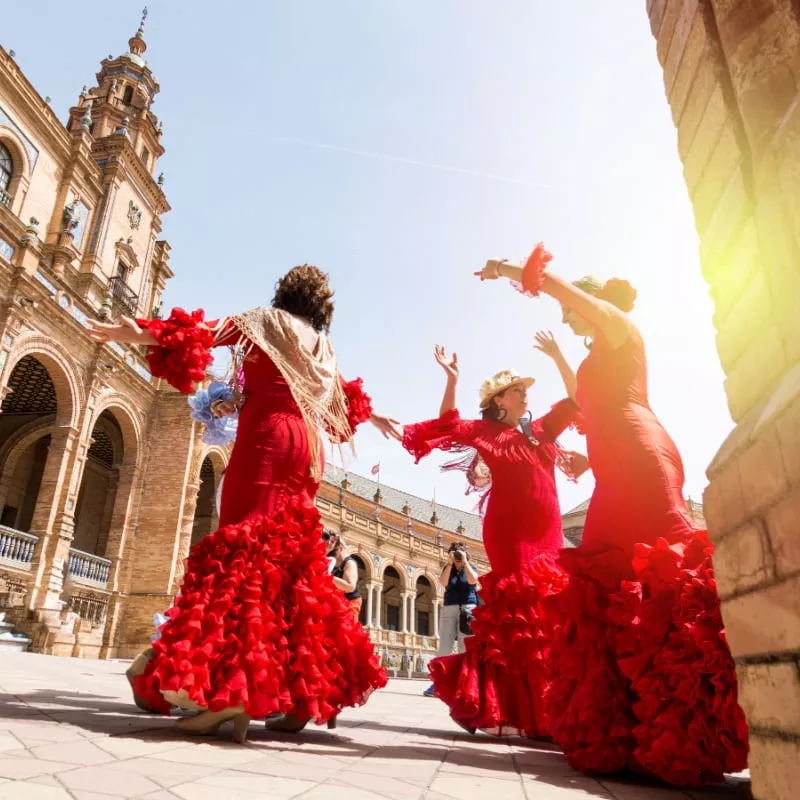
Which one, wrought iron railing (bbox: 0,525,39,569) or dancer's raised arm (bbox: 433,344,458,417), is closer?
dancer's raised arm (bbox: 433,344,458,417)

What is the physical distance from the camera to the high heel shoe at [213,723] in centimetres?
211

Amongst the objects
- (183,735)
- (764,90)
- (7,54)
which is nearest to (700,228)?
(764,90)

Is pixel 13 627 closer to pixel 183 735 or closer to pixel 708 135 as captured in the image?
pixel 183 735

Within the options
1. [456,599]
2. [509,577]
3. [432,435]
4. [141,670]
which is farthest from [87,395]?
[509,577]

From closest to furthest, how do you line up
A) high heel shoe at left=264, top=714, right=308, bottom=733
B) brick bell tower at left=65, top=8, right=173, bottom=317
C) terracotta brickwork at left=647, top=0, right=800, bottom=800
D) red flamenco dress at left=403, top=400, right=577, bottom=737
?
terracotta brickwork at left=647, top=0, right=800, bottom=800, high heel shoe at left=264, top=714, right=308, bottom=733, red flamenco dress at left=403, top=400, right=577, bottom=737, brick bell tower at left=65, top=8, right=173, bottom=317

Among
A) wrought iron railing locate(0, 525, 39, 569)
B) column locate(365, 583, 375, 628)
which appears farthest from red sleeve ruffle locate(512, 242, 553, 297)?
column locate(365, 583, 375, 628)

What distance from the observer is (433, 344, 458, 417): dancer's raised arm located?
11.5 feet

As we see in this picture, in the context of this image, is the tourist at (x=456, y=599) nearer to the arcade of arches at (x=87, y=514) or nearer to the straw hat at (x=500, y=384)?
the straw hat at (x=500, y=384)

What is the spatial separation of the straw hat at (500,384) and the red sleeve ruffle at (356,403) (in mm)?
750

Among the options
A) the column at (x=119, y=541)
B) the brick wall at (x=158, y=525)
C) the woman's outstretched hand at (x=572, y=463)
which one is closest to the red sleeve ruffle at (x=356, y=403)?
the woman's outstretched hand at (x=572, y=463)

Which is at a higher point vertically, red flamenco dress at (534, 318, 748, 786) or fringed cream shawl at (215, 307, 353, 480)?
fringed cream shawl at (215, 307, 353, 480)

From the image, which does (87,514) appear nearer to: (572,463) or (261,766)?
(572,463)

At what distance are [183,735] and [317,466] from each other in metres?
1.25

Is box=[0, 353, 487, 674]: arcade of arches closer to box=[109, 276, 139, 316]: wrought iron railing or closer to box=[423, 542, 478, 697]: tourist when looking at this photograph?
box=[109, 276, 139, 316]: wrought iron railing
